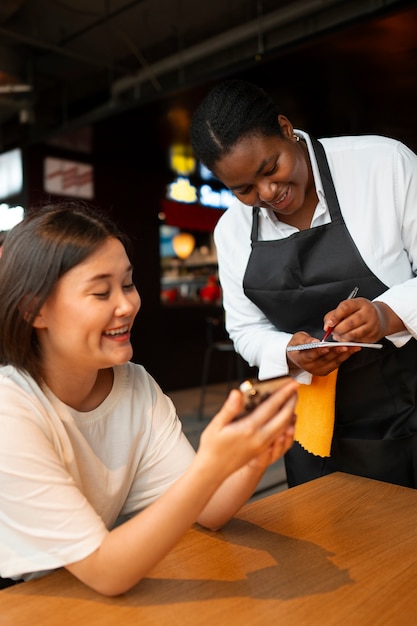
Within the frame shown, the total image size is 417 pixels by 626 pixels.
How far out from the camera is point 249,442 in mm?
731

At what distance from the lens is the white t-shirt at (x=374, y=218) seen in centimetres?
138

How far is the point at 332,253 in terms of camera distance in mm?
1438

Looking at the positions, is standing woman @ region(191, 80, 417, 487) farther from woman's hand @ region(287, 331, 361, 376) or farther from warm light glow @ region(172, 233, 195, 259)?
warm light glow @ region(172, 233, 195, 259)

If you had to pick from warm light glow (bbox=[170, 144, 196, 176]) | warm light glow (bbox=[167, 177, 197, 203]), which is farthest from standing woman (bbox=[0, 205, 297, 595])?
warm light glow (bbox=[167, 177, 197, 203])

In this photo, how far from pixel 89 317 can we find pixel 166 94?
3831mm

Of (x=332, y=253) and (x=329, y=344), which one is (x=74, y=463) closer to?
(x=329, y=344)

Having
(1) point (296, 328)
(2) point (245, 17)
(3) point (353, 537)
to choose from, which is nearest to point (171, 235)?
(2) point (245, 17)

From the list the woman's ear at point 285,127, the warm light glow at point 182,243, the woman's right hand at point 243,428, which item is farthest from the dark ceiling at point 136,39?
the woman's right hand at point 243,428


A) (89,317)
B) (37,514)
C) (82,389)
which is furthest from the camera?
(82,389)

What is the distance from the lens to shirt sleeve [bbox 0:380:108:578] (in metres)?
0.84

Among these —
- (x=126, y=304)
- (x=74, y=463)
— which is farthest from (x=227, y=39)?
(x=74, y=463)

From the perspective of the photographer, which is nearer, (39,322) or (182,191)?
(39,322)

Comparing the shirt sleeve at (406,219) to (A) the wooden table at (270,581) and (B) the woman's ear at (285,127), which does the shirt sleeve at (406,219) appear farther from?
(A) the wooden table at (270,581)

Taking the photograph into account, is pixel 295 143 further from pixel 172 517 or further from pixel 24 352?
pixel 172 517
